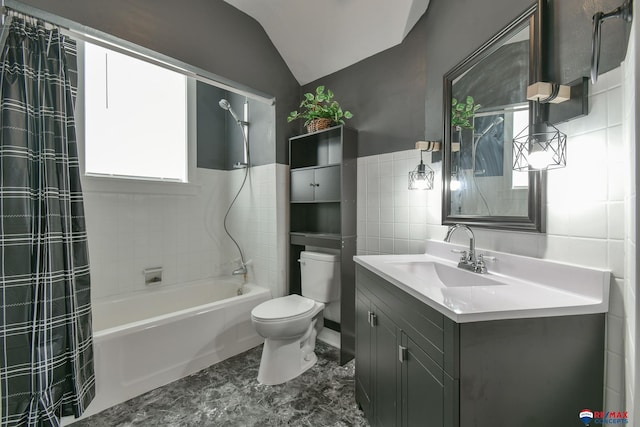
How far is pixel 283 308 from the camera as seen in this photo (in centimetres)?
194

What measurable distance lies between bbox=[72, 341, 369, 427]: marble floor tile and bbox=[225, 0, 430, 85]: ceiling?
2.45m

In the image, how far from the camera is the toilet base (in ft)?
5.85

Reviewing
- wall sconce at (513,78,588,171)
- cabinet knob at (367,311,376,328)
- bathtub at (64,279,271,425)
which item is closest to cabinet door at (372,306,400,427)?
cabinet knob at (367,311,376,328)

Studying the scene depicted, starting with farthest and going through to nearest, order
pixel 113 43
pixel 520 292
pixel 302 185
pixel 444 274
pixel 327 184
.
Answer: pixel 302 185, pixel 327 184, pixel 113 43, pixel 444 274, pixel 520 292

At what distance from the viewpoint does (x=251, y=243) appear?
262 centimetres

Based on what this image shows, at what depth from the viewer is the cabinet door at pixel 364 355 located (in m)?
1.36

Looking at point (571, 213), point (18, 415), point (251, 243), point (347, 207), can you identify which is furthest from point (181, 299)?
point (571, 213)

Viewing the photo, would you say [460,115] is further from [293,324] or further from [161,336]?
[161,336]

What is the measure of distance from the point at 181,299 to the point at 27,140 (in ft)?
5.39

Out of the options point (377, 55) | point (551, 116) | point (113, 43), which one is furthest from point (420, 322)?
point (113, 43)

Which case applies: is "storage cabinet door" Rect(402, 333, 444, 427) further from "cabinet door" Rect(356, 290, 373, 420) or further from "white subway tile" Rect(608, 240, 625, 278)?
"white subway tile" Rect(608, 240, 625, 278)

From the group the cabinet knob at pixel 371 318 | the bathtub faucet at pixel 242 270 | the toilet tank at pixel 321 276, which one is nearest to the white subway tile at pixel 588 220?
the cabinet knob at pixel 371 318

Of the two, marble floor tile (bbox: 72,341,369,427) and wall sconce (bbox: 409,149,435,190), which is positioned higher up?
wall sconce (bbox: 409,149,435,190)

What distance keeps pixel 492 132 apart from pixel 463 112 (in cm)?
26
